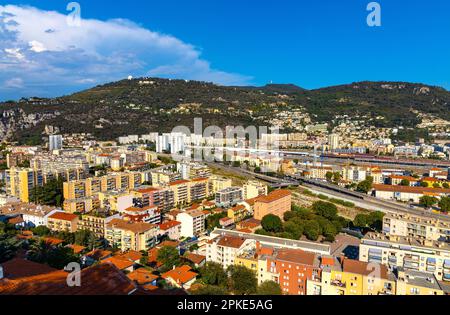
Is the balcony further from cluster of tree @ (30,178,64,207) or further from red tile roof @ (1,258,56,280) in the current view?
cluster of tree @ (30,178,64,207)

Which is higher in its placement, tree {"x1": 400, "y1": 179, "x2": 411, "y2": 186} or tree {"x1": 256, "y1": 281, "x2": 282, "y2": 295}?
tree {"x1": 256, "y1": 281, "x2": 282, "y2": 295}

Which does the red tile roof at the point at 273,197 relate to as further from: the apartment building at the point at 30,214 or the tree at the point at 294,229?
the apartment building at the point at 30,214

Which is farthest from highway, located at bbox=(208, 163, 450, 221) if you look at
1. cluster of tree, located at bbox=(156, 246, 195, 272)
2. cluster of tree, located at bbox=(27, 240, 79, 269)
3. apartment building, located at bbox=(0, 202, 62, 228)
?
cluster of tree, located at bbox=(27, 240, 79, 269)

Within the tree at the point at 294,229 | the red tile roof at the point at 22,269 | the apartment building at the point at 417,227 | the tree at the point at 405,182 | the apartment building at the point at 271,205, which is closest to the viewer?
the red tile roof at the point at 22,269

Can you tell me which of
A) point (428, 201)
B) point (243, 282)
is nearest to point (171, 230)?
point (243, 282)

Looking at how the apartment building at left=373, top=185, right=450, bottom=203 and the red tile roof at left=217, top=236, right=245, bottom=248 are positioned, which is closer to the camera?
the red tile roof at left=217, top=236, right=245, bottom=248

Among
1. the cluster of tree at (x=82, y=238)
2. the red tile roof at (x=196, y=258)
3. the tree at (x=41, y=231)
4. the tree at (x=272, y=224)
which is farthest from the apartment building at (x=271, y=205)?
the tree at (x=41, y=231)
